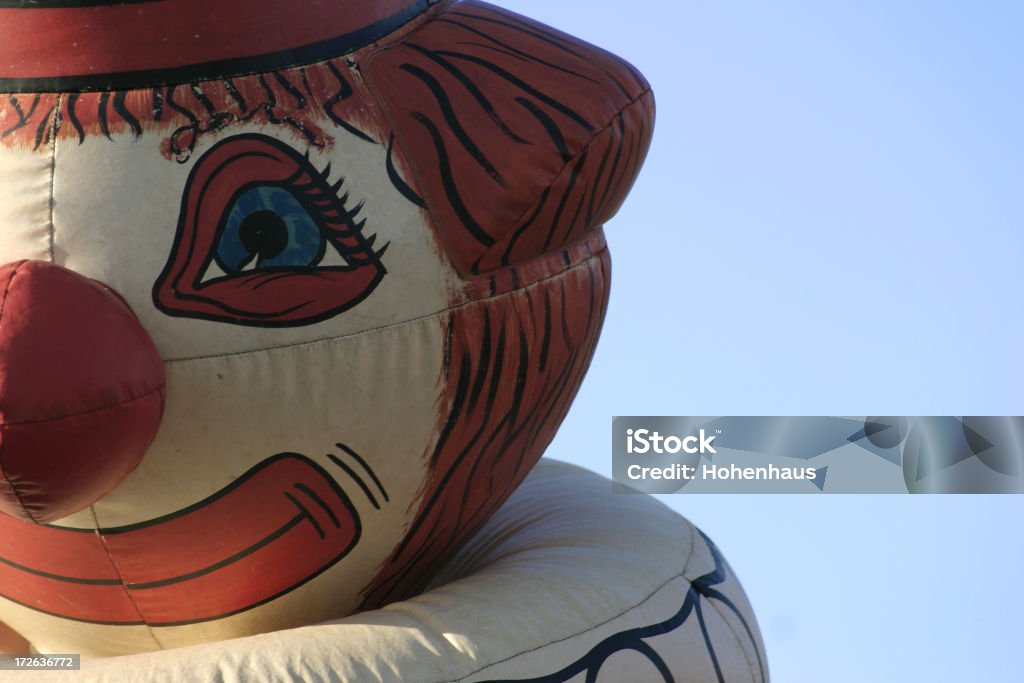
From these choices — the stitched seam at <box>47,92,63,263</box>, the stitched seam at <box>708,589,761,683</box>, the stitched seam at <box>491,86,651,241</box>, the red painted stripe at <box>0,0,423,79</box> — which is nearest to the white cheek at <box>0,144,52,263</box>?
the stitched seam at <box>47,92,63,263</box>

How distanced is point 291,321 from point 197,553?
37 centimetres

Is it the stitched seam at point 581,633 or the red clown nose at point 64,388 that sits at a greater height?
the red clown nose at point 64,388

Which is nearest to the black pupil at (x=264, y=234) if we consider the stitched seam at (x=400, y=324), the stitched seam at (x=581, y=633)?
the stitched seam at (x=400, y=324)

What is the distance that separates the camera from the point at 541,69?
7.94ft

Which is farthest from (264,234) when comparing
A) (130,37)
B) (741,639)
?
(741,639)

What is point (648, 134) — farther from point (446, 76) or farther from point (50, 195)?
point (50, 195)

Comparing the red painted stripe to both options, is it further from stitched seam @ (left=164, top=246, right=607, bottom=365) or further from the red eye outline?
stitched seam @ (left=164, top=246, right=607, bottom=365)

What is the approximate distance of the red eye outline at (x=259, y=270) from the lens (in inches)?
83.9

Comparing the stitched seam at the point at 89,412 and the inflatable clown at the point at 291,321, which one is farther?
the inflatable clown at the point at 291,321

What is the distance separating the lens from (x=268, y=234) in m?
2.15

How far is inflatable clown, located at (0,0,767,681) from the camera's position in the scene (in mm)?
2129

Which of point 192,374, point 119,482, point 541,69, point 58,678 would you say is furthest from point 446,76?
point 58,678

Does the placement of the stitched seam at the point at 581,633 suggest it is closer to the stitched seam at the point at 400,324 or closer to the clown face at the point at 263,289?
the clown face at the point at 263,289

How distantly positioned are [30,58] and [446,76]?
23.0 inches
